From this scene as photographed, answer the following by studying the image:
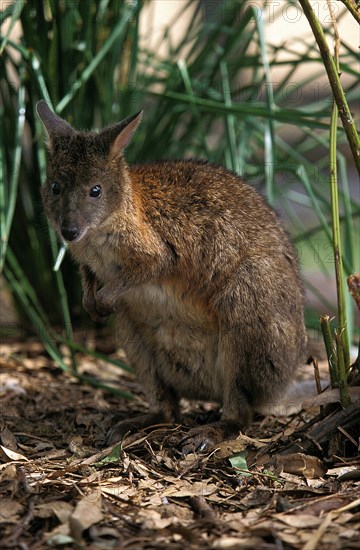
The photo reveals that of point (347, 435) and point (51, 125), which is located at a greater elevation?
point (51, 125)

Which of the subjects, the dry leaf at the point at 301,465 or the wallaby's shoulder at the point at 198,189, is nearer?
the dry leaf at the point at 301,465

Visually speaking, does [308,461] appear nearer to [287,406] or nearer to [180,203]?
[287,406]

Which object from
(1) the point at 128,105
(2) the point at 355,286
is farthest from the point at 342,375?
(1) the point at 128,105

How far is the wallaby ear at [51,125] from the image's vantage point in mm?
4188

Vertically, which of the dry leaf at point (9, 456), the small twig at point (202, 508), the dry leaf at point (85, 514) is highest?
the dry leaf at point (9, 456)

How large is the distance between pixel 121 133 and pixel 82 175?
0.29 metres

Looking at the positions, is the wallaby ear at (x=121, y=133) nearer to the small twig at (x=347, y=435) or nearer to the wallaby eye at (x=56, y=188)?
the wallaby eye at (x=56, y=188)

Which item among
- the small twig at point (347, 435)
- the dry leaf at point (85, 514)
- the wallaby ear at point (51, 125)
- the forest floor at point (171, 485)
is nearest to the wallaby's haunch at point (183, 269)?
the wallaby ear at point (51, 125)

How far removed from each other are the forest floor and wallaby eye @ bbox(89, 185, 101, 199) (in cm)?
121

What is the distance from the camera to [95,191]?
405 cm

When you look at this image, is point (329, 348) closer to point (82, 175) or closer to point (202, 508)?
point (202, 508)

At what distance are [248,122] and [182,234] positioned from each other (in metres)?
1.71

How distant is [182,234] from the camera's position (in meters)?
4.22

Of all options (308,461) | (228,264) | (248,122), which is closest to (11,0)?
(248,122)
